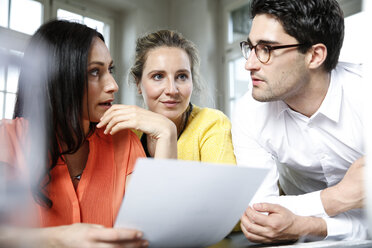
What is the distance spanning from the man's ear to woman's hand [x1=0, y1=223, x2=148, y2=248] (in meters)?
0.73

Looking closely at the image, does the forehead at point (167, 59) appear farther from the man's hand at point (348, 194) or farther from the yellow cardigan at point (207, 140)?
the man's hand at point (348, 194)

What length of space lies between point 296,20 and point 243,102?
283mm

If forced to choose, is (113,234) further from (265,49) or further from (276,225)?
(265,49)

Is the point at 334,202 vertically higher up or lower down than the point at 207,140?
lower down

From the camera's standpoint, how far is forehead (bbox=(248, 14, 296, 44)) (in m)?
0.91

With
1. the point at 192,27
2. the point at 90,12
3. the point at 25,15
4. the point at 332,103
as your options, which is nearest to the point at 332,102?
the point at 332,103

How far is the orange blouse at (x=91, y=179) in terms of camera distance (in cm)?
63

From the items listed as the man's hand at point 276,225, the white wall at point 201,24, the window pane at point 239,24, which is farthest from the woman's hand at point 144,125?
the window pane at point 239,24

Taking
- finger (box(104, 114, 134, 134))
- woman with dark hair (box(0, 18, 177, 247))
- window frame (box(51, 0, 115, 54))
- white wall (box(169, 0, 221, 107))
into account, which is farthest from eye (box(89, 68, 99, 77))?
white wall (box(169, 0, 221, 107))

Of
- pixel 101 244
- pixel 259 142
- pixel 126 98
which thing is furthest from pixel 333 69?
pixel 126 98

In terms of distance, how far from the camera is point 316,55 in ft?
3.16

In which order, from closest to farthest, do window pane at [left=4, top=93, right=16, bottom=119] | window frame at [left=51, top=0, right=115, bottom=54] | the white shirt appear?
1. window pane at [left=4, top=93, right=16, bottom=119]
2. the white shirt
3. window frame at [left=51, top=0, right=115, bottom=54]

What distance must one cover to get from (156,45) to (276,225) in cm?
80

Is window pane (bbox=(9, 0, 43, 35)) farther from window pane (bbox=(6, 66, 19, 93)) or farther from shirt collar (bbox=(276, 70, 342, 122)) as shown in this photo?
shirt collar (bbox=(276, 70, 342, 122))
